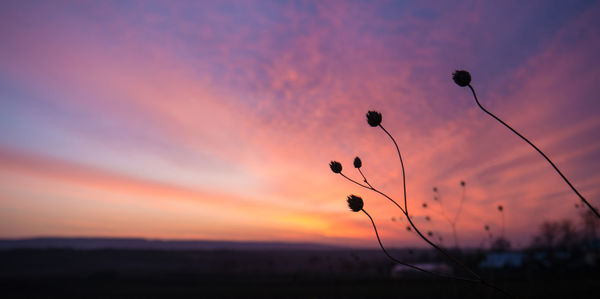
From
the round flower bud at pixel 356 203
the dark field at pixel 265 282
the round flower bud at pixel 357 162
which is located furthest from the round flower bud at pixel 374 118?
the dark field at pixel 265 282

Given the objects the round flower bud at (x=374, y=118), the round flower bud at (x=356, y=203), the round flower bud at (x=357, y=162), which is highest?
the round flower bud at (x=374, y=118)

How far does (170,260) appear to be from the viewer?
95875 mm

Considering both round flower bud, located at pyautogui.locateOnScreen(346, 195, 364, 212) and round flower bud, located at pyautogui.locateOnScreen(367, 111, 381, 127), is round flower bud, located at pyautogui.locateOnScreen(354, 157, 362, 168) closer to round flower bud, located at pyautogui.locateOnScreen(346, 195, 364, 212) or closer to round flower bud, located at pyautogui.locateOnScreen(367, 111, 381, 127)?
round flower bud, located at pyautogui.locateOnScreen(367, 111, 381, 127)

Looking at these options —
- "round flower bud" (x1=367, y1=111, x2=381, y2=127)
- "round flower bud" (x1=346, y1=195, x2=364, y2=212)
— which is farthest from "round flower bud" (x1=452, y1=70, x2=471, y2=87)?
"round flower bud" (x1=346, y1=195, x2=364, y2=212)

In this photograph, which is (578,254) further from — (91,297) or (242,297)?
(91,297)

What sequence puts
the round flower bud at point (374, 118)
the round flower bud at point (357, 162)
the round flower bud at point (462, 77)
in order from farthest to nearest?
the round flower bud at point (357, 162) < the round flower bud at point (374, 118) < the round flower bud at point (462, 77)

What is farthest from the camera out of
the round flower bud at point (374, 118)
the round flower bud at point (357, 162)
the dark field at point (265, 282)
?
the dark field at point (265, 282)

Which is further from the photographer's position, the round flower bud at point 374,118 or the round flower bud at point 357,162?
the round flower bud at point 357,162

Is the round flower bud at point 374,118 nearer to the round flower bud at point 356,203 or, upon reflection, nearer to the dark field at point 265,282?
the round flower bud at point 356,203

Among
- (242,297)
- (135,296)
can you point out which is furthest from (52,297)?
(242,297)

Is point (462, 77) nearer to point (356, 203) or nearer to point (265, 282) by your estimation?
point (356, 203)

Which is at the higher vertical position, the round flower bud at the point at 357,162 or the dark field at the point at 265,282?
the round flower bud at the point at 357,162

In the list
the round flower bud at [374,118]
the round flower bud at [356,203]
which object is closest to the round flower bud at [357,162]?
the round flower bud at [374,118]

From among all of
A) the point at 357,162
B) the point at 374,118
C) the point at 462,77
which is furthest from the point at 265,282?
the point at 462,77
